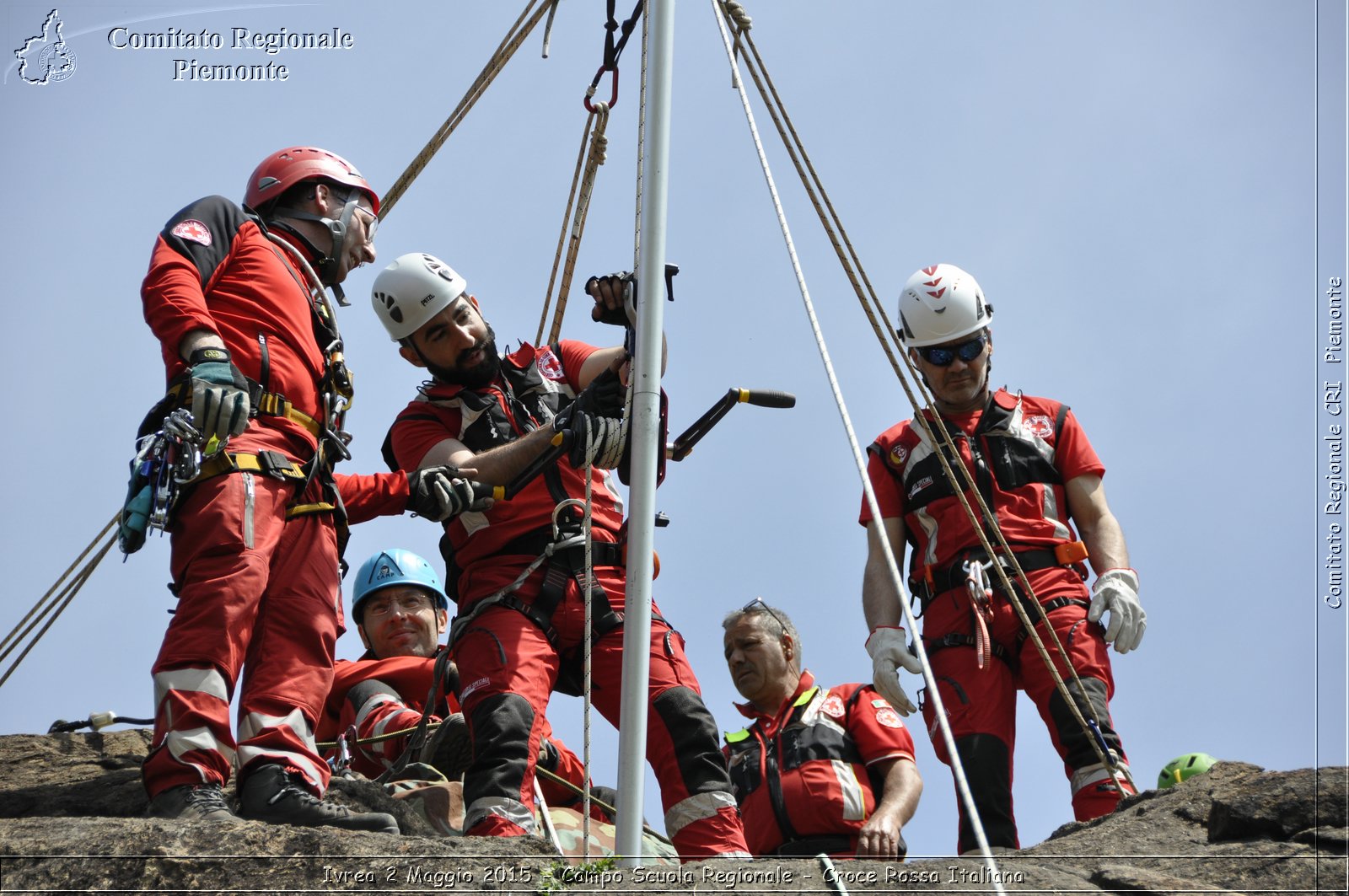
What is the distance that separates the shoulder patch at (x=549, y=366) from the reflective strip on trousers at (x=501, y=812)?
2.07m

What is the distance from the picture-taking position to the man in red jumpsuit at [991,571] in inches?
244

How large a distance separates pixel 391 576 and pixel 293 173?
2.65m

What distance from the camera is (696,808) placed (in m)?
5.18

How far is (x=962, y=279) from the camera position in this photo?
7.41m

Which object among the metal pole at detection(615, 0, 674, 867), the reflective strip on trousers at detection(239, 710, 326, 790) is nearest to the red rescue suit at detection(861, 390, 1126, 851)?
the metal pole at detection(615, 0, 674, 867)

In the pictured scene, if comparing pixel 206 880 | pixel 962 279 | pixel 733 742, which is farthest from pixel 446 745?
pixel 962 279

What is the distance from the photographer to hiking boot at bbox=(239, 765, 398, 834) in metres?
4.66

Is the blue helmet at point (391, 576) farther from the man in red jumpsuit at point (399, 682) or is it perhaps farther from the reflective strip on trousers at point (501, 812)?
the reflective strip on trousers at point (501, 812)

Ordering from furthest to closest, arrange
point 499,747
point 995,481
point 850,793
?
1. point 995,481
2. point 850,793
3. point 499,747

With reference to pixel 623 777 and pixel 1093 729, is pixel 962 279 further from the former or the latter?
pixel 623 777

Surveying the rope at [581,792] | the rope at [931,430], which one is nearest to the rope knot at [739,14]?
the rope at [931,430]

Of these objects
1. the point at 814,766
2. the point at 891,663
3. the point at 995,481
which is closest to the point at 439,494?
the point at 814,766

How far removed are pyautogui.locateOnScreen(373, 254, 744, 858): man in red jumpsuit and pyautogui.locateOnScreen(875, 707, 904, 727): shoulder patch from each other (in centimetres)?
113

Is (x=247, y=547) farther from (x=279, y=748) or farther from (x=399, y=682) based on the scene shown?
(x=399, y=682)
